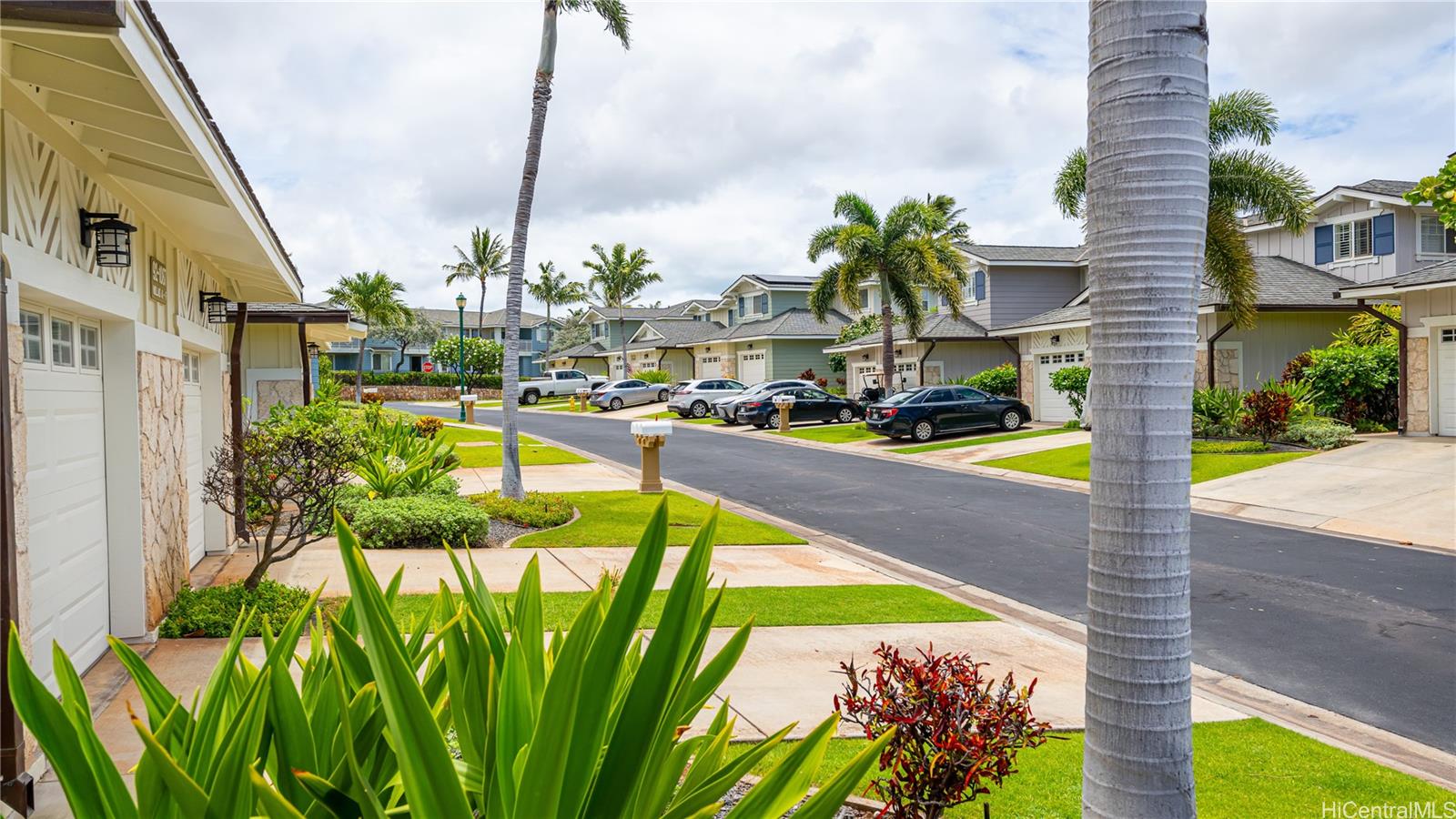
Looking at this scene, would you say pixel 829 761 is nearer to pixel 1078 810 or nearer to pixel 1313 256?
pixel 1078 810

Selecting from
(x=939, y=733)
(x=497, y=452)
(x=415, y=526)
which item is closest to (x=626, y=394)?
(x=497, y=452)

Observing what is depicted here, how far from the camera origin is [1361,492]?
638 inches

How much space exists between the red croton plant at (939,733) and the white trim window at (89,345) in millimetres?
5896

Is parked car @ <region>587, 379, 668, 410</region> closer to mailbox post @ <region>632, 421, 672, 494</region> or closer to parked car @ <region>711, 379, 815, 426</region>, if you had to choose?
parked car @ <region>711, 379, 815, 426</region>

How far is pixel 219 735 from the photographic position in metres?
2.71

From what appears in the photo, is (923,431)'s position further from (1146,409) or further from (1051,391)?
(1146,409)

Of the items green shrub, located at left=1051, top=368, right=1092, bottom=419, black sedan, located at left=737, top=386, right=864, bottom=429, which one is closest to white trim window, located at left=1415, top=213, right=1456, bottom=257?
green shrub, located at left=1051, top=368, right=1092, bottom=419

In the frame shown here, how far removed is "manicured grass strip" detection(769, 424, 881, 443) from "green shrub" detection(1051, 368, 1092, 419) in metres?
5.60

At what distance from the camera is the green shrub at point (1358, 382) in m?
23.2

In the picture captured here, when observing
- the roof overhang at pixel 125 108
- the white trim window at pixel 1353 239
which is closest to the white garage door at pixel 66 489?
the roof overhang at pixel 125 108

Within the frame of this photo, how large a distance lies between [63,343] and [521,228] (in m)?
9.71

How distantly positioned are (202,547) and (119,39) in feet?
30.7

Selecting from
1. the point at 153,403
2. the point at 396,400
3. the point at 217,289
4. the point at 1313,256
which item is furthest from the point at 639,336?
the point at 153,403

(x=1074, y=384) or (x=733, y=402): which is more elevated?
(x=1074, y=384)
